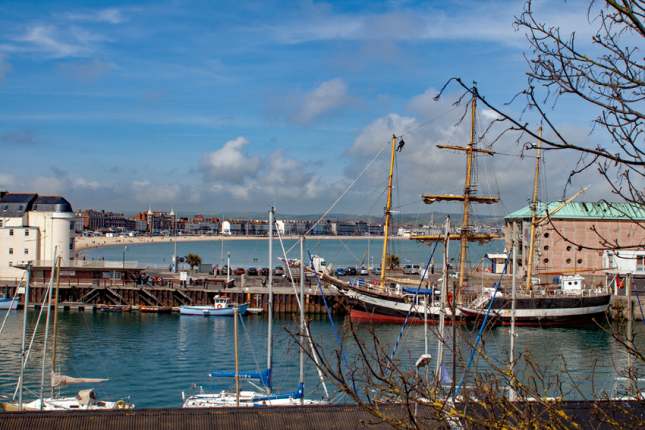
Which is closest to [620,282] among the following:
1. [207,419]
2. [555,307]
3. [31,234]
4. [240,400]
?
[555,307]

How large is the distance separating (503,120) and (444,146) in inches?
1784

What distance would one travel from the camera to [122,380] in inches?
1007

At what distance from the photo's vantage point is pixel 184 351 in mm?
31828

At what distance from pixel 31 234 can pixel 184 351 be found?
24097 millimetres

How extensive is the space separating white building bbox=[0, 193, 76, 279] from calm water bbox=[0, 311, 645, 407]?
7.93 meters

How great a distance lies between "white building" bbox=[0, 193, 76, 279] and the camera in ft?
168

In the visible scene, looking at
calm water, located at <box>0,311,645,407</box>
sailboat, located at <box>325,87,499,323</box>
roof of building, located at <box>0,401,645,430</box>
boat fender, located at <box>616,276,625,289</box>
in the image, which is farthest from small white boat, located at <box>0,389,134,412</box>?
boat fender, located at <box>616,276,625,289</box>

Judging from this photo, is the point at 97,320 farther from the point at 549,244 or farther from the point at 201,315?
the point at 549,244

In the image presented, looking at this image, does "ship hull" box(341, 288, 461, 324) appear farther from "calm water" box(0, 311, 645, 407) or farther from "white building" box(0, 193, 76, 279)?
"white building" box(0, 193, 76, 279)

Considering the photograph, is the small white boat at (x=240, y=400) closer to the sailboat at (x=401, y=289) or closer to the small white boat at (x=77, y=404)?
the small white boat at (x=77, y=404)

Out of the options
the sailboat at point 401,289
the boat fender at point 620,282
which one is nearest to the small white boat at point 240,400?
the sailboat at point 401,289

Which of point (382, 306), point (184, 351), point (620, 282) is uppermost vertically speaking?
point (620, 282)

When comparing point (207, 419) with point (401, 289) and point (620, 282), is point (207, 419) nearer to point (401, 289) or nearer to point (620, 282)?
point (401, 289)

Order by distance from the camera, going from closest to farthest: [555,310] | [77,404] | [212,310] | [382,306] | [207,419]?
[207,419] → [77,404] → [555,310] → [212,310] → [382,306]
